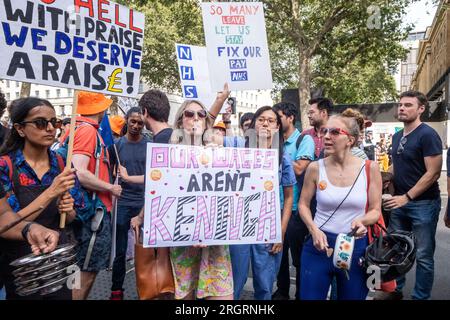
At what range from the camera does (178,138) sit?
3.11 metres

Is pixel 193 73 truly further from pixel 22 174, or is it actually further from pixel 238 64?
pixel 22 174

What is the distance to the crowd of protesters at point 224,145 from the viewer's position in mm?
2596

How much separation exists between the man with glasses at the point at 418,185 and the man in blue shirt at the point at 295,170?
0.79 meters

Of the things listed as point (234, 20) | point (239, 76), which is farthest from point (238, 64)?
point (234, 20)

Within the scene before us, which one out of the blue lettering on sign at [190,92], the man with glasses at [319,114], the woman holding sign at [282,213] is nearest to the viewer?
the woman holding sign at [282,213]

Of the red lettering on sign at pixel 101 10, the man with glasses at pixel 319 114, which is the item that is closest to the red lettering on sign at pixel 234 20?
the red lettering on sign at pixel 101 10

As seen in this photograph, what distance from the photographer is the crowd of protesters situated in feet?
8.52

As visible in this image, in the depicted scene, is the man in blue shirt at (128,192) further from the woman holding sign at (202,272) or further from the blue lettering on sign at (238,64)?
the woman holding sign at (202,272)

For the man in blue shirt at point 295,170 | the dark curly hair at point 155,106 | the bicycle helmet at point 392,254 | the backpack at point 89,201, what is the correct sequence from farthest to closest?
the man in blue shirt at point 295,170, the dark curly hair at point 155,106, the backpack at point 89,201, the bicycle helmet at point 392,254

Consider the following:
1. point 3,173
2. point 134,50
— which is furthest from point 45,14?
point 3,173

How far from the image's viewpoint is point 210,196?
284cm

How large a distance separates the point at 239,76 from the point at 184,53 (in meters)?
1.53

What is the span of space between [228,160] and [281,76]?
3442 centimetres
